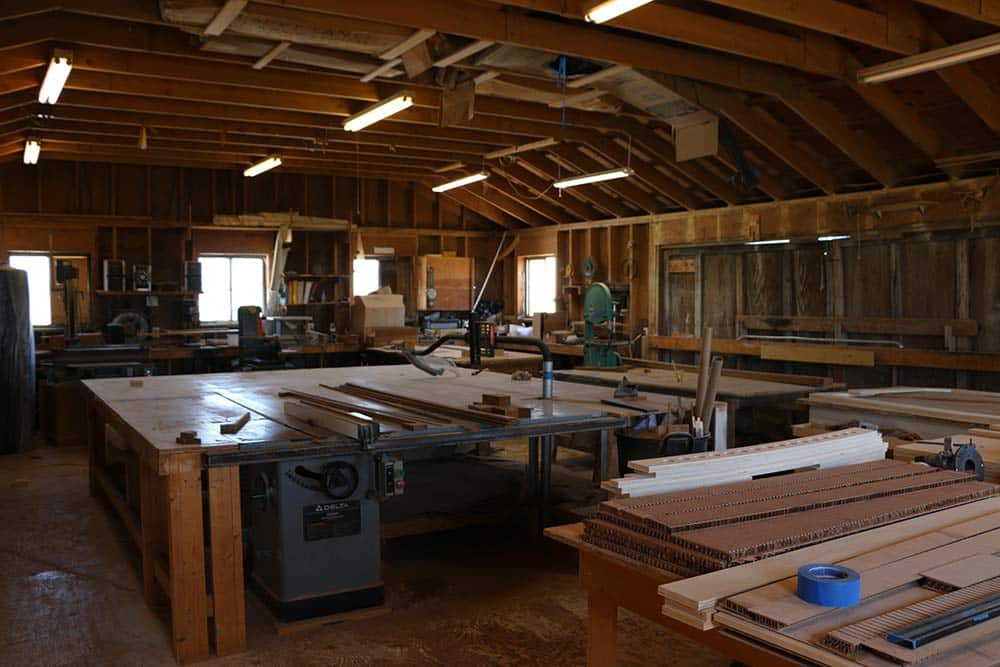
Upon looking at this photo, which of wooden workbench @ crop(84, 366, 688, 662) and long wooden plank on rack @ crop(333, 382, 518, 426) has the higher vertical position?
long wooden plank on rack @ crop(333, 382, 518, 426)

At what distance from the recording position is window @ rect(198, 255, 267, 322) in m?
12.5

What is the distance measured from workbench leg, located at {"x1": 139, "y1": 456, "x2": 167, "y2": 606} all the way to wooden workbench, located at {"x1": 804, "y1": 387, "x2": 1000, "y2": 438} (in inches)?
130

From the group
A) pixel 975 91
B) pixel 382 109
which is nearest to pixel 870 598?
pixel 975 91

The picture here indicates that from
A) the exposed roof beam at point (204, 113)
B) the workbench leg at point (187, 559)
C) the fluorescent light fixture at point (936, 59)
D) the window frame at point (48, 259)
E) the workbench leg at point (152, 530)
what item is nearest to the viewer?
the workbench leg at point (187, 559)

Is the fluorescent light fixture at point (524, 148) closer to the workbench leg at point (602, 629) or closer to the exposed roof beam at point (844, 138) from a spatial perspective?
the exposed roof beam at point (844, 138)

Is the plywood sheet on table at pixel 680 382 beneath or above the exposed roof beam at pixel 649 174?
beneath

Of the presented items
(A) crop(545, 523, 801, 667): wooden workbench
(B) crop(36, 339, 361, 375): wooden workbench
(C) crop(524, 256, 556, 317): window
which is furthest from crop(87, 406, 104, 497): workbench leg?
(C) crop(524, 256, 556, 317): window

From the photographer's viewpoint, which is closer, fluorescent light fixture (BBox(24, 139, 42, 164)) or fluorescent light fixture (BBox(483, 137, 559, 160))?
fluorescent light fixture (BBox(24, 139, 42, 164))

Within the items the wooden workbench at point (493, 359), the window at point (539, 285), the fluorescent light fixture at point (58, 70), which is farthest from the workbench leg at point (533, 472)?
the window at point (539, 285)

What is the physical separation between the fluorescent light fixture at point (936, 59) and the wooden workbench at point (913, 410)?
7.55ft

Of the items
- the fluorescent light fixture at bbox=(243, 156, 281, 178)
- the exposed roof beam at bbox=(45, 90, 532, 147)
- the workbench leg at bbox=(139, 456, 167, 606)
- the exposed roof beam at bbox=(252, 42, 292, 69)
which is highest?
the exposed roof beam at bbox=(45, 90, 532, 147)

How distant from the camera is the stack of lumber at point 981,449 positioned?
9.48ft

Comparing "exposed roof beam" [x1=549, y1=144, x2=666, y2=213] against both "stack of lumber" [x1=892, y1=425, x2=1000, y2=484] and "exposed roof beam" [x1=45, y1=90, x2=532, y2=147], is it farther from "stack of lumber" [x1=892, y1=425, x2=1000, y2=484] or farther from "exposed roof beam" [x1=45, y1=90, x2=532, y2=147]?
"stack of lumber" [x1=892, y1=425, x2=1000, y2=484]

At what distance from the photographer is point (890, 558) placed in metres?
1.79
